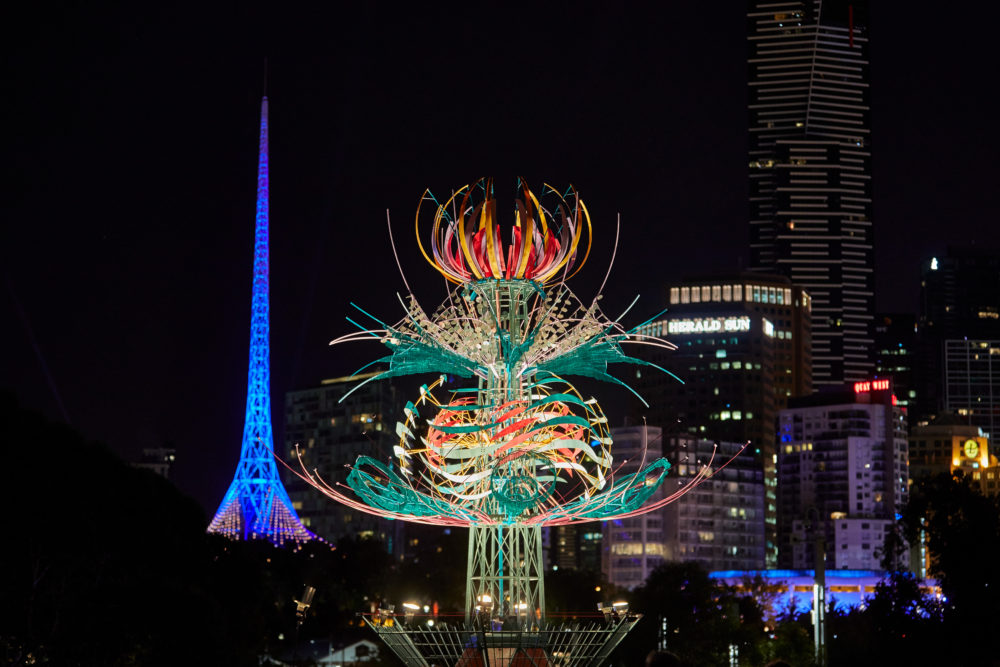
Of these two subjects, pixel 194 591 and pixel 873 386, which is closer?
pixel 194 591

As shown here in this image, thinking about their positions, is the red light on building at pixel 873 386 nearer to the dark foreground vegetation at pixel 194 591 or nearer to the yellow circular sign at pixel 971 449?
the yellow circular sign at pixel 971 449

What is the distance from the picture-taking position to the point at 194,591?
178ft

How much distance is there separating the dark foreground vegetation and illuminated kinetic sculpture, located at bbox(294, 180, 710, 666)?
25.8 feet

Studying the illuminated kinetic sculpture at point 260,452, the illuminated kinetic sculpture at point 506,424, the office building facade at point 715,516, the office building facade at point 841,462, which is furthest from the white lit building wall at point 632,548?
the illuminated kinetic sculpture at point 506,424

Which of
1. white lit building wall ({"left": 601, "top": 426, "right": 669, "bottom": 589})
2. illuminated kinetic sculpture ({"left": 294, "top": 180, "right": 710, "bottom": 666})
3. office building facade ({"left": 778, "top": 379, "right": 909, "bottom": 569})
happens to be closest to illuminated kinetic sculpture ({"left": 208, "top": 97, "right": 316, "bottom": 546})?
white lit building wall ({"left": 601, "top": 426, "right": 669, "bottom": 589})

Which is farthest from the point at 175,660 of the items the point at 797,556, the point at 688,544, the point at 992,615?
the point at 797,556

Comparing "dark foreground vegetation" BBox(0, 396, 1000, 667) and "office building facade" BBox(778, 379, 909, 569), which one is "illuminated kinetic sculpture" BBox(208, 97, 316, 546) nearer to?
"dark foreground vegetation" BBox(0, 396, 1000, 667)

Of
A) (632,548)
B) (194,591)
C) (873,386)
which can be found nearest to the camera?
(194,591)

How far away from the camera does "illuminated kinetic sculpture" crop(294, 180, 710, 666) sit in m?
38.0

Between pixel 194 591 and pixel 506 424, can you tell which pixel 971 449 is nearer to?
pixel 194 591

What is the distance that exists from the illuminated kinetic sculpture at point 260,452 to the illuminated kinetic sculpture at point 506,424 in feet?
277

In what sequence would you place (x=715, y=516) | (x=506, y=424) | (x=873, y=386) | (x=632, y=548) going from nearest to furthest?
(x=506, y=424)
(x=632, y=548)
(x=715, y=516)
(x=873, y=386)

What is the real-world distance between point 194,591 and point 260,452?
81.8 m

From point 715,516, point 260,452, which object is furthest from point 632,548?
point 260,452
